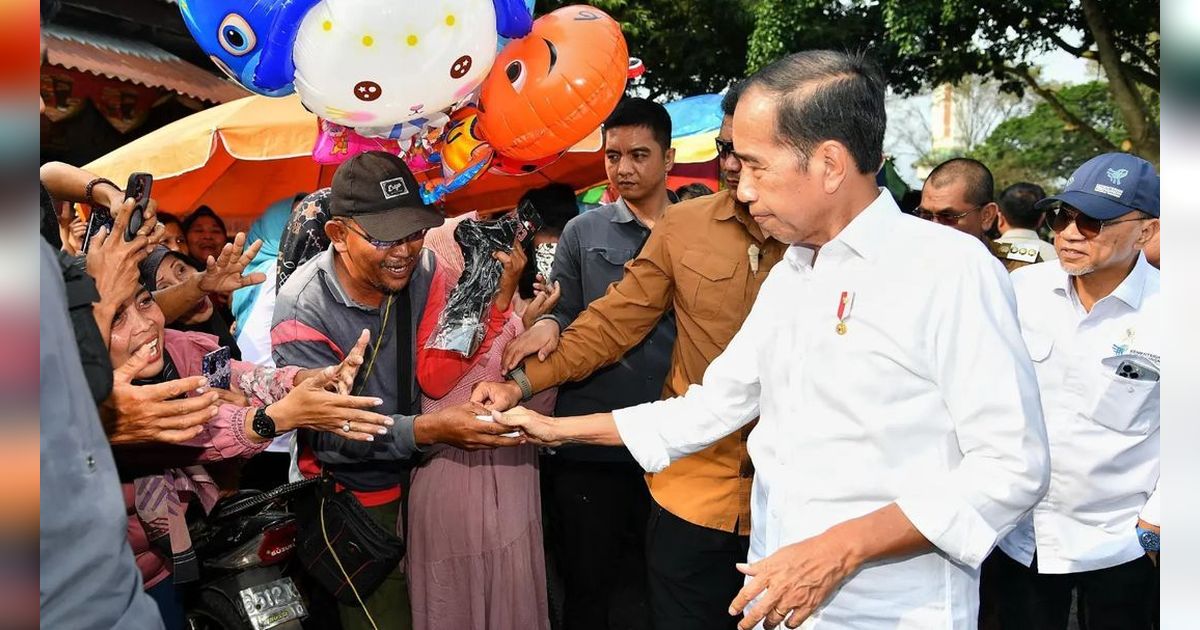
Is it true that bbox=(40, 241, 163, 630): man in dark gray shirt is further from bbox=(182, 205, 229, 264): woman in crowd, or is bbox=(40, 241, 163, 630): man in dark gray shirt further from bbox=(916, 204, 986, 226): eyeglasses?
bbox=(182, 205, 229, 264): woman in crowd

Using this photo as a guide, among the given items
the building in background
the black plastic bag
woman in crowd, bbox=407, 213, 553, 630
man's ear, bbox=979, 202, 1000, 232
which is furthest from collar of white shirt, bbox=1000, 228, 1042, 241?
the building in background

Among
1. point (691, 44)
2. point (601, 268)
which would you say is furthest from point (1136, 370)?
point (691, 44)

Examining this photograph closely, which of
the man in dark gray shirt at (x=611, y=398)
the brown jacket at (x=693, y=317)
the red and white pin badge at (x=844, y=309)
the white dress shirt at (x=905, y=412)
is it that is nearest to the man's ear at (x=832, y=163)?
the white dress shirt at (x=905, y=412)

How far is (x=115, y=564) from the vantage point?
55.2 inches

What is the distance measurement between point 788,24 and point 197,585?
529 inches

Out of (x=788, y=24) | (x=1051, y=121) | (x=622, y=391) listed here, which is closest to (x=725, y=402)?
(x=622, y=391)

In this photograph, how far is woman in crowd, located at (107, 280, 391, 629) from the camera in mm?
2570

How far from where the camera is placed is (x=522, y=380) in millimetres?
3168

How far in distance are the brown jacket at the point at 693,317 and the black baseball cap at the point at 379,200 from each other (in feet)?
2.02

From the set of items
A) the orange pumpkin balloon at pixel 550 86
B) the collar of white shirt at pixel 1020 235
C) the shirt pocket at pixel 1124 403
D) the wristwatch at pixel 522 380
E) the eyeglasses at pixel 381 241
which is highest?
the orange pumpkin balloon at pixel 550 86

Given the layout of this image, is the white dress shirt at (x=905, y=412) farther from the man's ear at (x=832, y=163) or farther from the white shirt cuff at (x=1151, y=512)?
the white shirt cuff at (x=1151, y=512)

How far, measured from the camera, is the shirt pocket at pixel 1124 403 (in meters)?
3.12

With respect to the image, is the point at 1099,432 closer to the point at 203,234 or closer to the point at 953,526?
the point at 953,526

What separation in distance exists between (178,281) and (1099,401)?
3.52 m
